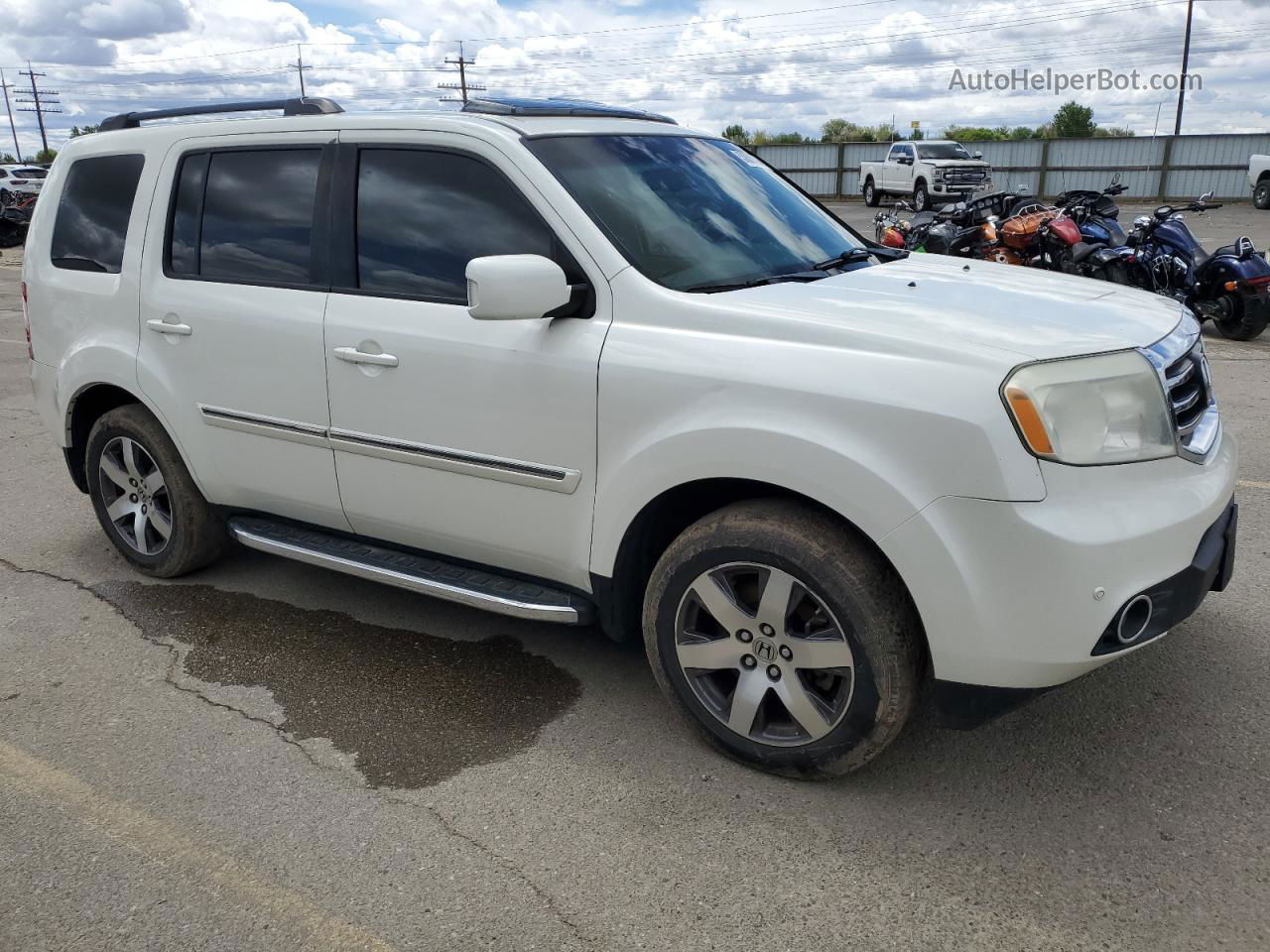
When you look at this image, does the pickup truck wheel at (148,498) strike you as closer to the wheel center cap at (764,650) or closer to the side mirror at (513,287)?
the side mirror at (513,287)

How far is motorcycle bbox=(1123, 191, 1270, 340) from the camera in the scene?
9719mm

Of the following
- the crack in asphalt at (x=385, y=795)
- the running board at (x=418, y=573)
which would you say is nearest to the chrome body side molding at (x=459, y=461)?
the running board at (x=418, y=573)

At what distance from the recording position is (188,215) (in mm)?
4188

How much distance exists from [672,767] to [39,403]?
11.5 feet

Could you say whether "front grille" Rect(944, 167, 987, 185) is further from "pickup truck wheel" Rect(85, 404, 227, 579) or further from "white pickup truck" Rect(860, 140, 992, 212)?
"pickup truck wheel" Rect(85, 404, 227, 579)

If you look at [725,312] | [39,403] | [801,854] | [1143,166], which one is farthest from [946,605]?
[1143,166]

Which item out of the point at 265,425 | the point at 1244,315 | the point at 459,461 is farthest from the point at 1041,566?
the point at 1244,315

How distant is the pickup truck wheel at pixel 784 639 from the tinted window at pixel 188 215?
7.71 ft

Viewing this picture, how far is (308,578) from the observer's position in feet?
15.8

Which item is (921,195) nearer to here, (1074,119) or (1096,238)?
(1096,238)

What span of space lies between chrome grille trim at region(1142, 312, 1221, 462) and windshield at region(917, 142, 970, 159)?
28975 mm

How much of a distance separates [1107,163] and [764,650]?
120 ft

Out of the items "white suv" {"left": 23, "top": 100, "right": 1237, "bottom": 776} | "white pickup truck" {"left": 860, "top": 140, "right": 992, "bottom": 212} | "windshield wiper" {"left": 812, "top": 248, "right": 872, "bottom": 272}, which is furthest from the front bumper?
"white pickup truck" {"left": 860, "top": 140, "right": 992, "bottom": 212}

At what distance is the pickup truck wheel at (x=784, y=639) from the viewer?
2797 millimetres
